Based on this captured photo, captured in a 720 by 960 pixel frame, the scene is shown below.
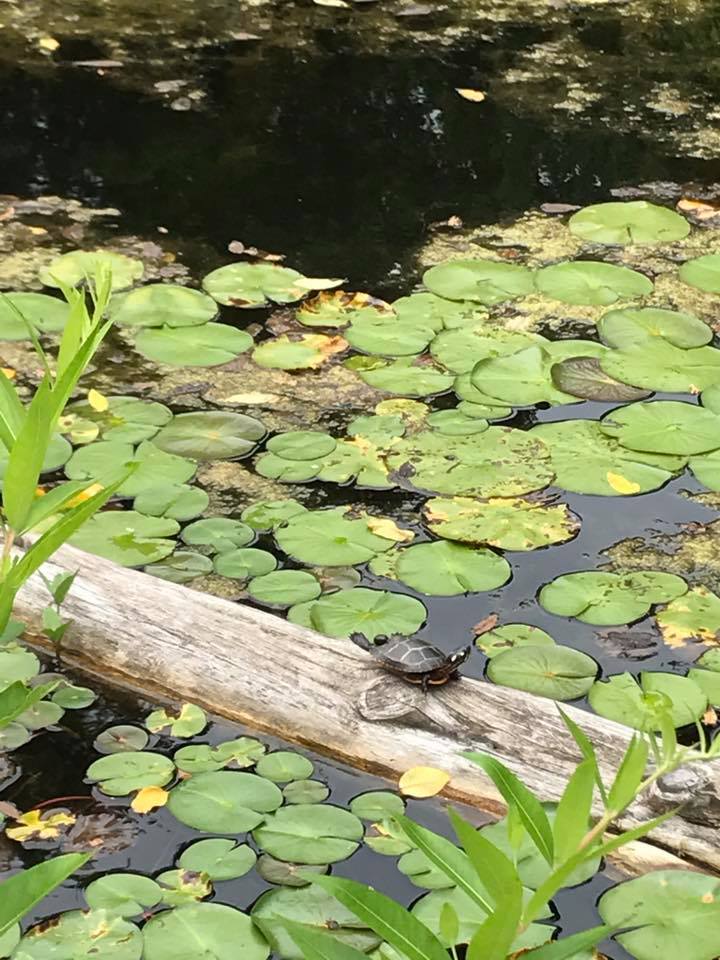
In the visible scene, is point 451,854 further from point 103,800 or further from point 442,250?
point 442,250

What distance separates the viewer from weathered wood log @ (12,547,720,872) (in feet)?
6.82

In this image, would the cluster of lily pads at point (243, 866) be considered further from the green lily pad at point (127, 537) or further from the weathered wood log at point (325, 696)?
the green lily pad at point (127, 537)

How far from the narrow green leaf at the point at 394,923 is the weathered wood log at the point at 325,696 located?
0.75 m

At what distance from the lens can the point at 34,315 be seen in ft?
11.4

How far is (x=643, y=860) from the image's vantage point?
2.02 metres

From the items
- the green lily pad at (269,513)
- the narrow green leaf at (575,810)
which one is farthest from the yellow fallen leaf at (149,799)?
the narrow green leaf at (575,810)

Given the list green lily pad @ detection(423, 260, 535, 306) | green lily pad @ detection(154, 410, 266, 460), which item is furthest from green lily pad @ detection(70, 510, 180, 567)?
green lily pad @ detection(423, 260, 535, 306)

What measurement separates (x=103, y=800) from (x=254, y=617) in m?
0.40

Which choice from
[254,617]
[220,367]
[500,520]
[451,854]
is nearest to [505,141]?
[220,367]

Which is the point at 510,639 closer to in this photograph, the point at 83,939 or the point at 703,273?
the point at 83,939

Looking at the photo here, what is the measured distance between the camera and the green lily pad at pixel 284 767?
218 cm

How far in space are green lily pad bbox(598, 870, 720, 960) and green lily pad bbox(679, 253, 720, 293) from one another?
2144mm

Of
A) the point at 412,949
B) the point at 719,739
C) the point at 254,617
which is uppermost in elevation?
the point at 719,739

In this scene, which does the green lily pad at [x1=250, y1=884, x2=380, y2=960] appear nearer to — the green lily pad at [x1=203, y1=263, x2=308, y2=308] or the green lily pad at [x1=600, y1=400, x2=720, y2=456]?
the green lily pad at [x1=600, y1=400, x2=720, y2=456]
